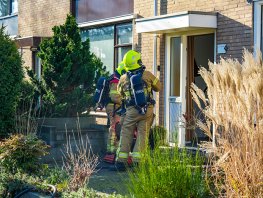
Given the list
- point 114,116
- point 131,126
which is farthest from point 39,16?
point 131,126

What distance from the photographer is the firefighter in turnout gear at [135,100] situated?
30.2 feet

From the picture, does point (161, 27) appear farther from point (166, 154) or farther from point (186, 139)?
point (166, 154)

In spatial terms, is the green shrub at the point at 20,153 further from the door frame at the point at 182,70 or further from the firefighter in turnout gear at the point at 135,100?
the door frame at the point at 182,70

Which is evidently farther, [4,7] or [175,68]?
[4,7]

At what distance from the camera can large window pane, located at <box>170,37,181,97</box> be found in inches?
484

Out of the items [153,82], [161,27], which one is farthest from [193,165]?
[161,27]

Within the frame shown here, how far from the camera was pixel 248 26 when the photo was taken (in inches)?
401

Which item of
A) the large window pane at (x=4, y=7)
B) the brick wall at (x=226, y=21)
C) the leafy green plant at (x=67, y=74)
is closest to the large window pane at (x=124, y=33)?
the brick wall at (x=226, y=21)

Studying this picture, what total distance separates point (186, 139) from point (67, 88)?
2.87m

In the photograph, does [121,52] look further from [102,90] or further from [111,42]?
[102,90]

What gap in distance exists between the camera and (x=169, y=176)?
547 centimetres

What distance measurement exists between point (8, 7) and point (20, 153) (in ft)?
45.2

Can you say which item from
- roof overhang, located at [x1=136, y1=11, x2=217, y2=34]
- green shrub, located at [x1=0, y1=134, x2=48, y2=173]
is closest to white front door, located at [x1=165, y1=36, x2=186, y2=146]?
roof overhang, located at [x1=136, y1=11, x2=217, y2=34]

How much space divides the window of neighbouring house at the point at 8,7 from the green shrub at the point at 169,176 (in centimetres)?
1571
